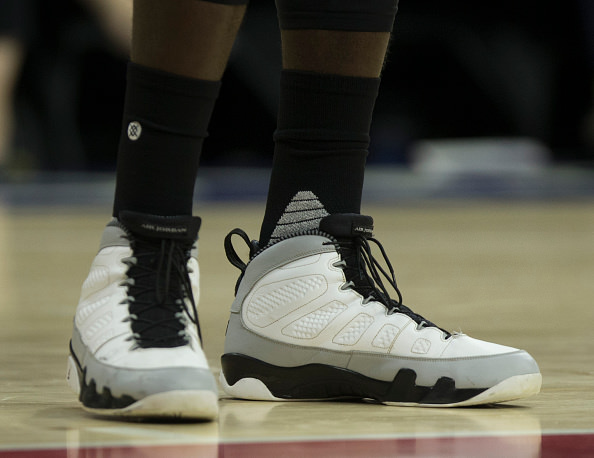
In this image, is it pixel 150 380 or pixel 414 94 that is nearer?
pixel 150 380

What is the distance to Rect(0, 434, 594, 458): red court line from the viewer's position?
1.94ft

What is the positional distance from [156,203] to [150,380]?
0.13 m

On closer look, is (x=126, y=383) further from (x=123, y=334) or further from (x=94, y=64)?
(x=94, y=64)

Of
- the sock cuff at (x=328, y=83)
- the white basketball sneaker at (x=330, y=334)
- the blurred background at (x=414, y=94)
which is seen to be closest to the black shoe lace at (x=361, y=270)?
the white basketball sneaker at (x=330, y=334)

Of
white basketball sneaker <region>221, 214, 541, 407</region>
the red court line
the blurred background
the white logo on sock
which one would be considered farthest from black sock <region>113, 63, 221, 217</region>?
the blurred background

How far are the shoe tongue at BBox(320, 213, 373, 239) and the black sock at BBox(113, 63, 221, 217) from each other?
0.11 meters

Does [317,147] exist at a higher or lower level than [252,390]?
higher

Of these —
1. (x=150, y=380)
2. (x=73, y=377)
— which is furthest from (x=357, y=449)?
(x=73, y=377)

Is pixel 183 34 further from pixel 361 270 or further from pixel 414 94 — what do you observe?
pixel 414 94

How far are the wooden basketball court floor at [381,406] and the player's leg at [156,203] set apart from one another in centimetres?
5

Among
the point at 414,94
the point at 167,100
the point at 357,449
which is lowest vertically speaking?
the point at 357,449

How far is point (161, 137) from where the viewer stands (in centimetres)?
76

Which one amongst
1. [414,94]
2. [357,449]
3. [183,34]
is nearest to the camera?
[357,449]

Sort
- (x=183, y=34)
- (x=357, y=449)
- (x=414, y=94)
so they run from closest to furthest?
(x=357, y=449)
(x=183, y=34)
(x=414, y=94)
